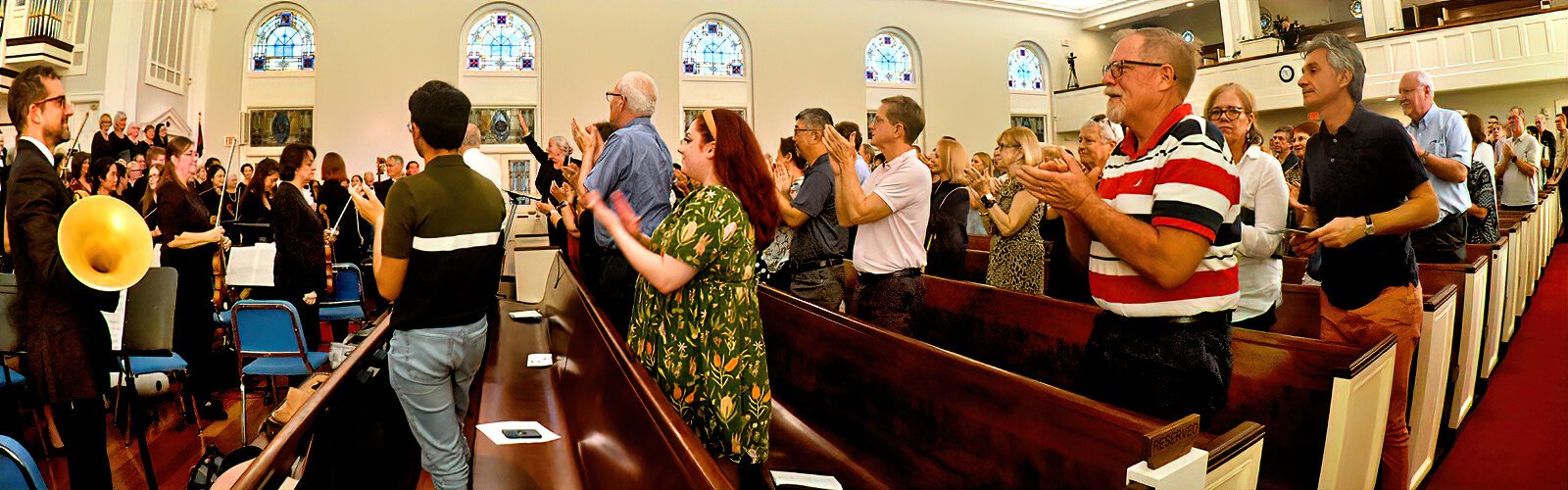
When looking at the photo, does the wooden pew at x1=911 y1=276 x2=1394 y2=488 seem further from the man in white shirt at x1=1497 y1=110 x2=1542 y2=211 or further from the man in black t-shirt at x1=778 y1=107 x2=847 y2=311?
the man in white shirt at x1=1497 y1=110 x2=1542 y2=211

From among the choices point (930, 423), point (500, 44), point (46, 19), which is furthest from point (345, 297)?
point (46, 19)

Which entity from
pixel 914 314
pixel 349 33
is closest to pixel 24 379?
pixel 914 314

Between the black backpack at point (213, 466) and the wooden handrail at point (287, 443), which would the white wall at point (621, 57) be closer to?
the black backpack at point (213, 466)

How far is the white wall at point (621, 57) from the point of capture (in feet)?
40.3

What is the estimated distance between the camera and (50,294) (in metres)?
2.42

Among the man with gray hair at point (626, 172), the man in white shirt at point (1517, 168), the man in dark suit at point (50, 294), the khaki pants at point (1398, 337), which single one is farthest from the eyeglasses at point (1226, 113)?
the man in white shirt at point (1517, 168)

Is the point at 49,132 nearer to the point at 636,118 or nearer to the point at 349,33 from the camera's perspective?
the point at 636,118

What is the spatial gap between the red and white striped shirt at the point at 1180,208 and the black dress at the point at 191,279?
422cm

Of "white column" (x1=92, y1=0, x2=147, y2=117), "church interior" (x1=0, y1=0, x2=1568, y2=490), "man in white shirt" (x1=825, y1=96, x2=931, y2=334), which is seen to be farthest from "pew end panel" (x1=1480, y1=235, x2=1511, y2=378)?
"white column" (x1=92, y1=0, x2=147, y2=117)

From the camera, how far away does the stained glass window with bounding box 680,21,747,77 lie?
14.1 meters

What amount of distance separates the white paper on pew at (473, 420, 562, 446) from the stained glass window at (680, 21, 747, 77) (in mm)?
11714

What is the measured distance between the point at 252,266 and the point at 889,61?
42.5 ft

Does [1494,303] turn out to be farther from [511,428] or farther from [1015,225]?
[511,428]

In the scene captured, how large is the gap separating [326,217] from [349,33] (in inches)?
315
